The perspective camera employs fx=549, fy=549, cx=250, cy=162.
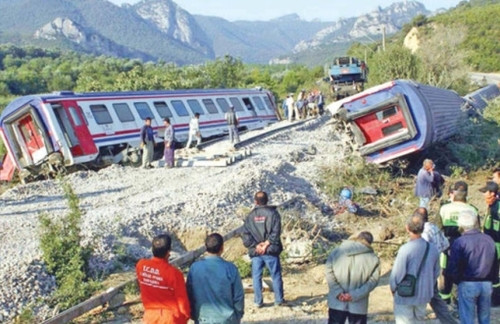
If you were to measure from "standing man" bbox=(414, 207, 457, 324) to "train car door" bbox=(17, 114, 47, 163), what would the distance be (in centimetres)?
1234

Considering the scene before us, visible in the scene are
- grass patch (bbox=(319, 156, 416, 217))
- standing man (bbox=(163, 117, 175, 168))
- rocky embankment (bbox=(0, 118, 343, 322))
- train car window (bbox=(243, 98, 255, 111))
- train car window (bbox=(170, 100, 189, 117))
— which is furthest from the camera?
train car window (bbox=(243, 98, 255, 111))

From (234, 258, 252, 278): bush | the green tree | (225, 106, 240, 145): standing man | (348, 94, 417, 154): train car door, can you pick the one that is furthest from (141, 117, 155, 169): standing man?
the green tree

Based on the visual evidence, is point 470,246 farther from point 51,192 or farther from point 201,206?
point 51,192

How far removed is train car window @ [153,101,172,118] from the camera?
19.6m

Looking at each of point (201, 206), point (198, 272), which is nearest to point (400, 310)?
point (198, 272)

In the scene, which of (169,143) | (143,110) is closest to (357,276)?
(169,143)

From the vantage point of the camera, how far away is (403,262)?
4953 mm

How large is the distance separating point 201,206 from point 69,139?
21.9ft

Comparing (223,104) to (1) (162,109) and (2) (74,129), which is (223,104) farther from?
(2) (74,129)

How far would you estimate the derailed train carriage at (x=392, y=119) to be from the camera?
13211 millimetres

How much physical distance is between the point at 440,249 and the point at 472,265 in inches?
35.8

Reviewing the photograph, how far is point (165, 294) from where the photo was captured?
4473 millimetres

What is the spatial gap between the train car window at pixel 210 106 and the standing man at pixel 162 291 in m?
18.1

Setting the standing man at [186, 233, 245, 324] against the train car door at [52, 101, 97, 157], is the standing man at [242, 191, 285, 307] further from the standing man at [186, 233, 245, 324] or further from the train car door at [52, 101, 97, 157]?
the train car door at [52, 101, 97, 157]
